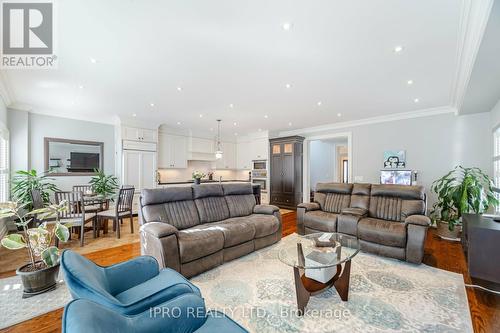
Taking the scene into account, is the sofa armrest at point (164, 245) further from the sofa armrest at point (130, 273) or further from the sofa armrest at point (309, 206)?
the sofa armrest at point (309, 206)

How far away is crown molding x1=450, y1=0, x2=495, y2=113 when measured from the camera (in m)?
1.75

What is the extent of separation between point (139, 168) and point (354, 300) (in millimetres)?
5748

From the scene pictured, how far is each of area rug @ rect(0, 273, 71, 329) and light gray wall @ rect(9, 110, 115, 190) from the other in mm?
A: 3355

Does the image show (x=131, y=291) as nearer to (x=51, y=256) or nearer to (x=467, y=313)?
(x=51, y=256)

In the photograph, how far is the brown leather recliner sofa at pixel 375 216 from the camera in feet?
9.62

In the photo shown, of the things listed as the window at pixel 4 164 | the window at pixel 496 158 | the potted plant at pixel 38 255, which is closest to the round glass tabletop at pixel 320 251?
the potted plant at pixel 38 255

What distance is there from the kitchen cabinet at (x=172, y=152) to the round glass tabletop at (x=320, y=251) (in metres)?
5.37

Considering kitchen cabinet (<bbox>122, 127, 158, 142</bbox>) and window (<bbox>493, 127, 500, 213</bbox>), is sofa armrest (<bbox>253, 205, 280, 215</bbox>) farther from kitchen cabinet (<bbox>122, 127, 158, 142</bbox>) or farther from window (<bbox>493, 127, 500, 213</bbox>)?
kitchen cabinet (<bbox>122, 127, 158, 142</bbox>)

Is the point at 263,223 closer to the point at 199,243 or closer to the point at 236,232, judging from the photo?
the point at 236,232

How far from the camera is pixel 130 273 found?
1.65m

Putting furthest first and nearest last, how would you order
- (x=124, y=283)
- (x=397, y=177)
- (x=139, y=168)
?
(x=139, y=168)
(x=397, y=177)
(x=124, y=283)

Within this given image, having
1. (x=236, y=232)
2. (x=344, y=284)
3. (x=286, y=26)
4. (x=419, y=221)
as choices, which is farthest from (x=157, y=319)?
(x=419, y=221)

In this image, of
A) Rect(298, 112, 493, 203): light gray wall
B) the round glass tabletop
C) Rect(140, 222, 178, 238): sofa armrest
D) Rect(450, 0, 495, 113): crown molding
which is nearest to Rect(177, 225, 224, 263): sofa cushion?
Rect(140, 222, 178, 238): sofa armrest

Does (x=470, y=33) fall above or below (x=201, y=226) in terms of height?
above
